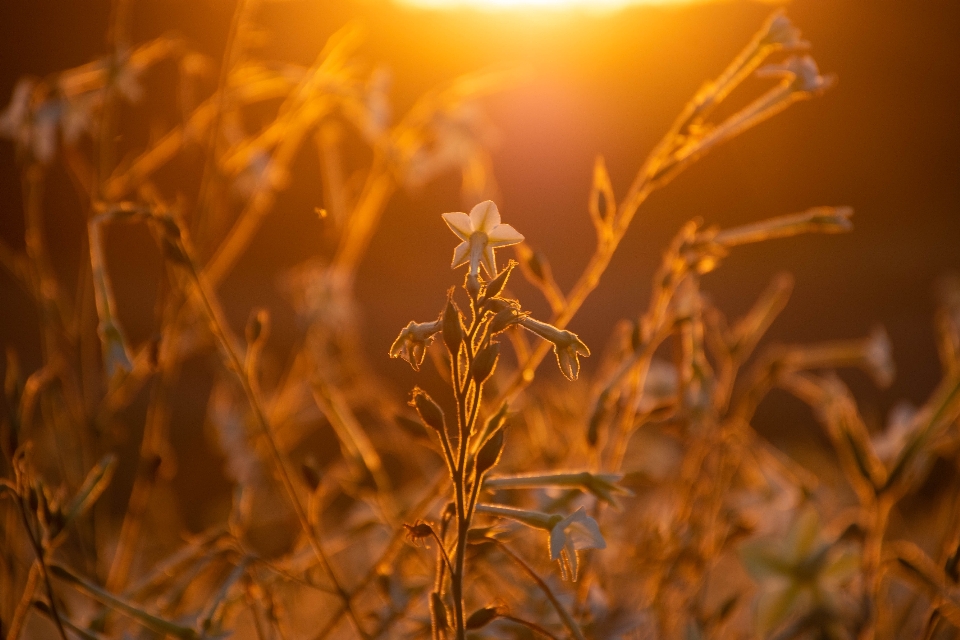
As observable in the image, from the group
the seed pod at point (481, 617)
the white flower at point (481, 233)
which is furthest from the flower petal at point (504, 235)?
the seed pod at point (481, 617)

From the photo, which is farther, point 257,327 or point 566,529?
point 257,327

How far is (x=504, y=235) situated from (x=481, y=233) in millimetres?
13

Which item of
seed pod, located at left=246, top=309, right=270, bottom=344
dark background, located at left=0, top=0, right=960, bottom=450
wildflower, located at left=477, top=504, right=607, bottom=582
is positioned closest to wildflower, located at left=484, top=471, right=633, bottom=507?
wildflower, located at left=477, top=504, right=607, bottom=582

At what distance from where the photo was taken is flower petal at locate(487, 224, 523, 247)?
0.51 m

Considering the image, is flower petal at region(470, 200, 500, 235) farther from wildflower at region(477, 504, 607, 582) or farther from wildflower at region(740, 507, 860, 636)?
wildflower at region(740, 507, 860, 636)

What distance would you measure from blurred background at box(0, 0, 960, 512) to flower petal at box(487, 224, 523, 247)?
4327mm

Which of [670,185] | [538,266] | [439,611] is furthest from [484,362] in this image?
[670,185]

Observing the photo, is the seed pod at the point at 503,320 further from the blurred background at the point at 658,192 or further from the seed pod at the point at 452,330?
the blurred background at the point at 658,192

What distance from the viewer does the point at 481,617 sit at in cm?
49

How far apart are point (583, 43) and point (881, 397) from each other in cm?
298

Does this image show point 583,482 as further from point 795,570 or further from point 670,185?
point 670,185

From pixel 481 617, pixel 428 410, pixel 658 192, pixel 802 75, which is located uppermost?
pixel 802 75

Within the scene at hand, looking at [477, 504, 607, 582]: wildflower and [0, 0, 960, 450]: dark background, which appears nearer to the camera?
[477, 504, 607, 582]: wildflower

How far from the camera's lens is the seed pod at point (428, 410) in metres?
→ 0.47
